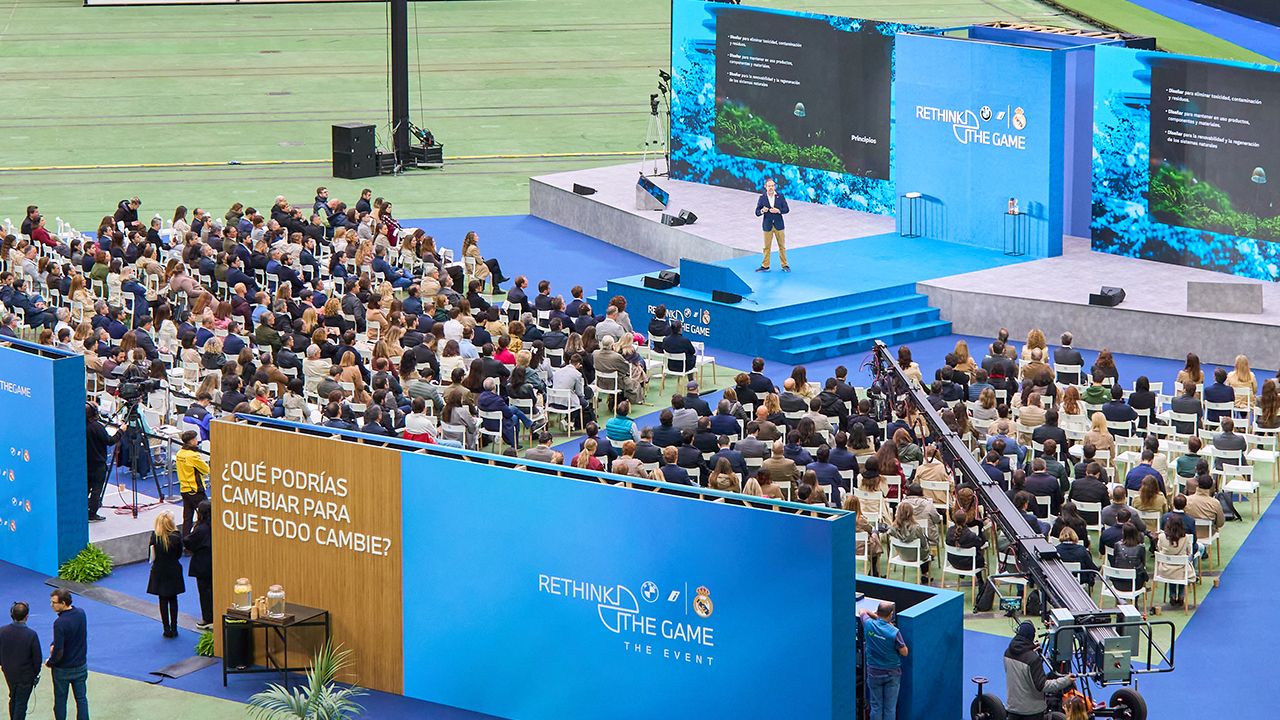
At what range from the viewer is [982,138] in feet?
95.4

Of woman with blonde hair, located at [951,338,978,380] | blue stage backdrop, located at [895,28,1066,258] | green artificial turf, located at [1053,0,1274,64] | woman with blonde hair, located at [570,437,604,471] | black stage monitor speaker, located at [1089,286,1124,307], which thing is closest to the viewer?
woman with blonde hair, located at [570,437,604,471]

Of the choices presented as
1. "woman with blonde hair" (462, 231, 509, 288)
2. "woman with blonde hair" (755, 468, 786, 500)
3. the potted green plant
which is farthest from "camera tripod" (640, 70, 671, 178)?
the potted green plant

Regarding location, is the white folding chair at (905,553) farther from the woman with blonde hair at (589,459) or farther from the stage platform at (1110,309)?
the stage platform at (1110,309)

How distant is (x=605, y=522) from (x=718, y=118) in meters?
20.8

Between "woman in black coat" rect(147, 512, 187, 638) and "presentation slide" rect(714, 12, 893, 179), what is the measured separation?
18050mm

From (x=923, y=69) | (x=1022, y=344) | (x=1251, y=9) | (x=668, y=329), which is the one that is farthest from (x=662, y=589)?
(x=1251, y=9)

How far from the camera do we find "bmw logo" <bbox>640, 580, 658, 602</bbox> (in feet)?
45.5

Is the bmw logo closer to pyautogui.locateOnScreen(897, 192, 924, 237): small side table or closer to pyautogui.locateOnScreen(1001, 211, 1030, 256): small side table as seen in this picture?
pyautogui.locateOnScreen(1001, 211, 1030, 256): small side table

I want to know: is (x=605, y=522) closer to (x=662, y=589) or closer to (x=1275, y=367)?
(x=662, y=589)

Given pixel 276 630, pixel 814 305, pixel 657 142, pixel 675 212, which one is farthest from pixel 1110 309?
pixel 276 630

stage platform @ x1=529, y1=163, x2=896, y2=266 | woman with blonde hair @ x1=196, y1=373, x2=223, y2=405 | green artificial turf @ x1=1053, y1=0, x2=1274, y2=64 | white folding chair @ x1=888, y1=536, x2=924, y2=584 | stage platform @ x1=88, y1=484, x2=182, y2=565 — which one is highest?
green artificial turf @ x1=1053, y1=0, x2=1274, y2=64

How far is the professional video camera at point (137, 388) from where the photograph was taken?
61.7 ft

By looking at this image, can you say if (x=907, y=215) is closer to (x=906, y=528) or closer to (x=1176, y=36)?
(x=906, y=528)

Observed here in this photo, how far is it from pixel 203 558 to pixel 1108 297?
46.1ft
